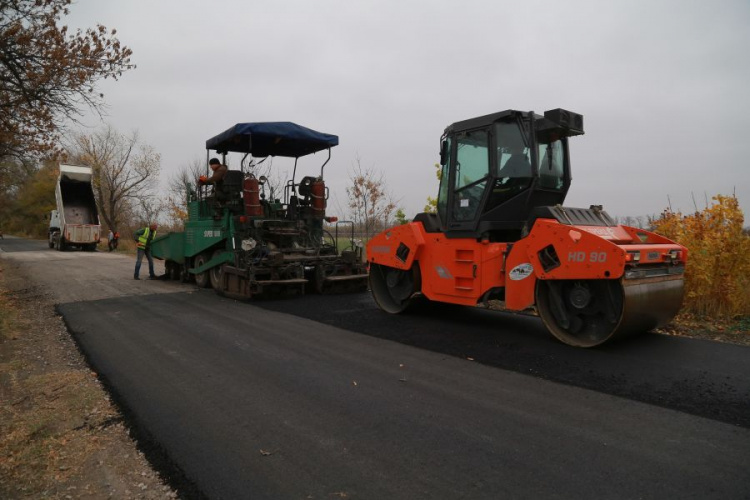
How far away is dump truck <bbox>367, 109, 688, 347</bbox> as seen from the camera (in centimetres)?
503

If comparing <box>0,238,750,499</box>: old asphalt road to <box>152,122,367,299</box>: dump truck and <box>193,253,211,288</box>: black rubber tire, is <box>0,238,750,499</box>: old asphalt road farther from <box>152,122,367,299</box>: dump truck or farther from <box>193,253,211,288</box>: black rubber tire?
<box>193,253,211,288</box>: black rubber tire

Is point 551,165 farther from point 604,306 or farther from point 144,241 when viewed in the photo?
point 144,241

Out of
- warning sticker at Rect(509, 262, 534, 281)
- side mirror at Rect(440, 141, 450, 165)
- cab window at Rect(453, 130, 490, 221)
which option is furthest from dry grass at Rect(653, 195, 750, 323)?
side mirror at Rect(440, 141, 450, 165)

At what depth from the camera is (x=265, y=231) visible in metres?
9.93

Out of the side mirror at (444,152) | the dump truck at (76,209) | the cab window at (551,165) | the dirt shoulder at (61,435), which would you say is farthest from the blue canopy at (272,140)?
the dump truck at (76,209)

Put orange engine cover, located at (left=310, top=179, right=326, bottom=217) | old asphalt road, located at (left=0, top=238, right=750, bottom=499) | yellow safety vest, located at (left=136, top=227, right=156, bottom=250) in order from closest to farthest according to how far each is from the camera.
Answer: old asphalt road, located at (left=0, top=238, right=750, bottom=499) < orange engine cover, located at (left=310, top=179, right=326, bottom=217) < yellow safety vest, located at (left=136, top=227, right=156, bottom=250)

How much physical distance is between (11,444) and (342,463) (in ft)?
7.59

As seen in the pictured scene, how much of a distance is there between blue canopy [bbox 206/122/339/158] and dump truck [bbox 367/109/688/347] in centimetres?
386

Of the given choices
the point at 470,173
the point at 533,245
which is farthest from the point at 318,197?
the point at 533,245

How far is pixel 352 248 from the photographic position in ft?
33.8

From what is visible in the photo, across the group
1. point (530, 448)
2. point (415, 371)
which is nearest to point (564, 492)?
point (530, 448)

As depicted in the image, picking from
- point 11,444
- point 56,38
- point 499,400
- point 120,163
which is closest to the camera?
point 11,444

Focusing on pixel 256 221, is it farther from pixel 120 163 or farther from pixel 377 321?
pixel 120 163

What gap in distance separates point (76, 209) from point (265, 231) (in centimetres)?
2109
